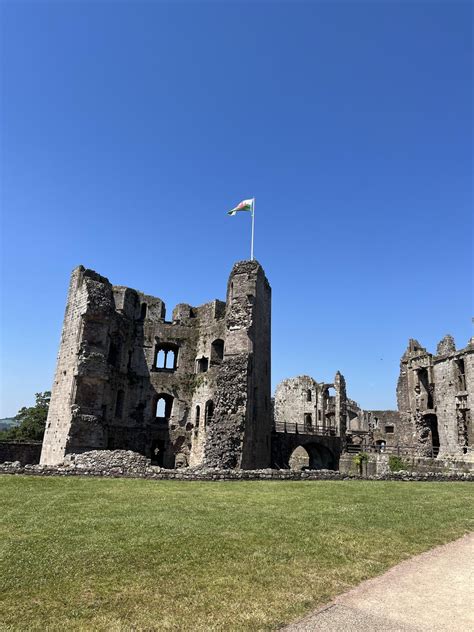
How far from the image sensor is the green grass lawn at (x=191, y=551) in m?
4.48

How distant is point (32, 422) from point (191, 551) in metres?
39.4

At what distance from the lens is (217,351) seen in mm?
29250

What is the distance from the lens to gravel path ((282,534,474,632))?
436 cm

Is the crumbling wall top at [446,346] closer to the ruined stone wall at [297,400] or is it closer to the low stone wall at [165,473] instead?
the ruined stone wall at [297,400]

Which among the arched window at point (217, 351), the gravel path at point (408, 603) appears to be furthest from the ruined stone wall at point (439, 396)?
the gravel path at point (408, 603)

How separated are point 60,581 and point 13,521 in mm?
3574

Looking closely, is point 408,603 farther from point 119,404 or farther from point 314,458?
point 314,458

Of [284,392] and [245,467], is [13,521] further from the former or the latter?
[284,392]

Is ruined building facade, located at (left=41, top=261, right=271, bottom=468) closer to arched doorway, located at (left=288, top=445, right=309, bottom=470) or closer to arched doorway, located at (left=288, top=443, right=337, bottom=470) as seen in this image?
arched doorway, located at (left=288, top=443, right=337, bottom=470)

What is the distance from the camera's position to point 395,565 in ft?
20.4

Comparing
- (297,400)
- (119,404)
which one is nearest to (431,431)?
(297,400)

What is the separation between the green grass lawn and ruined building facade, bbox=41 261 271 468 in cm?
1005

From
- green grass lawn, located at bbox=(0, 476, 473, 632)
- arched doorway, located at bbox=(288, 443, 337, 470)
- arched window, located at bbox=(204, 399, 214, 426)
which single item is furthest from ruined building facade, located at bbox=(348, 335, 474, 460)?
green grass lawn, located at bbox=(0, 476, 473, 632)

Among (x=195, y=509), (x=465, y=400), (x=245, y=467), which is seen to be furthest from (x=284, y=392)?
(x=195, y=509)
